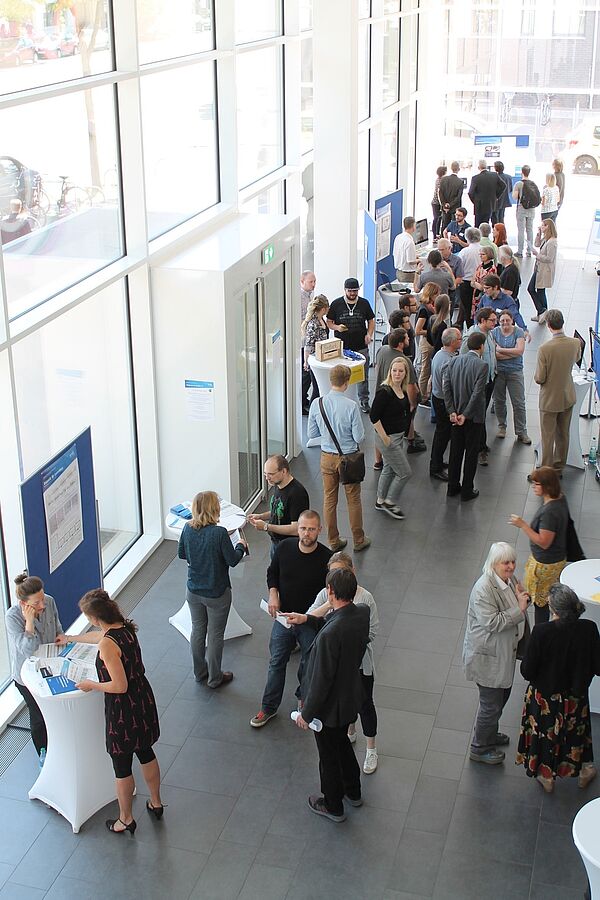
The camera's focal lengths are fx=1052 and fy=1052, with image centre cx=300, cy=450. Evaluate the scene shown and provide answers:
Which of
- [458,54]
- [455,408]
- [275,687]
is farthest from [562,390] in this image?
[458,54]

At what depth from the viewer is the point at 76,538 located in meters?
6.45

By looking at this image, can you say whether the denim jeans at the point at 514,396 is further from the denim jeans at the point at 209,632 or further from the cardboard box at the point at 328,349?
the denim jeans at the point at 209,632

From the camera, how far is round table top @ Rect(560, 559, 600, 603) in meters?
6.14

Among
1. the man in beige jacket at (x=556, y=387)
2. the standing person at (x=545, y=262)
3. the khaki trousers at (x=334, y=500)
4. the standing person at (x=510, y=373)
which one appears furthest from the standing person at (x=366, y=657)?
the standing person at (x=545, y=262)

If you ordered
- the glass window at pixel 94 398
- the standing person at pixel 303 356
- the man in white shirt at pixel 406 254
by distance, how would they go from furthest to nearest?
the man in white shirt at pixel 406 254 < the standing person at pixel 303 356 < the glass window at pixel 94 398

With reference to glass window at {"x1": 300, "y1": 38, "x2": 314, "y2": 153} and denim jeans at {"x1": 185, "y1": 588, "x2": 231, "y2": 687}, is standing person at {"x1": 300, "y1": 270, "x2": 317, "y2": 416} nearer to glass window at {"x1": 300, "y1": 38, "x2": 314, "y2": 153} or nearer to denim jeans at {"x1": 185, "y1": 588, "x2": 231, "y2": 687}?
glass window at {"x1": 300, "y1": 38, "x2": 314, "y2": 153}

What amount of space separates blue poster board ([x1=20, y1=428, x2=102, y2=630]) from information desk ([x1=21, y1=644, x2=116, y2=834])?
639 millimetres

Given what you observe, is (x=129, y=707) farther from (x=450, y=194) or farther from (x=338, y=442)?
(x=450, y=194)

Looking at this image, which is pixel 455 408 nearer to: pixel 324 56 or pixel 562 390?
pixel 562 390

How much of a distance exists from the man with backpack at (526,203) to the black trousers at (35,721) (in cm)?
1328

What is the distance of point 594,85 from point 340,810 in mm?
18800

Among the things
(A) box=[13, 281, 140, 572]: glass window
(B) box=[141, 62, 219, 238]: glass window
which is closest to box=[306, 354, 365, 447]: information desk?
(B) box=[141, 62, 219, 238]: glass window

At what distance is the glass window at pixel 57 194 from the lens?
20.7 ft

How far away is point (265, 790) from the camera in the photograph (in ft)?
18.9
